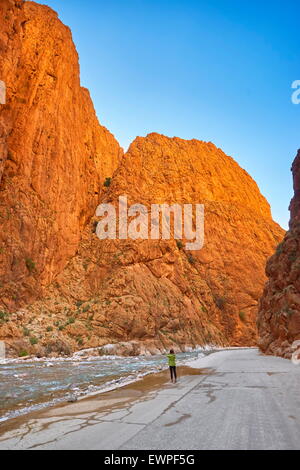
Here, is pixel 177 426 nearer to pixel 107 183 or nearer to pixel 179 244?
pixel 179 244

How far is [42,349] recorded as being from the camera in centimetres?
3412

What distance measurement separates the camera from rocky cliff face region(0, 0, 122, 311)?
1742 inches

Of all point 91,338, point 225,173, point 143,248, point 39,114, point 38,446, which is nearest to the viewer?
point 38,446

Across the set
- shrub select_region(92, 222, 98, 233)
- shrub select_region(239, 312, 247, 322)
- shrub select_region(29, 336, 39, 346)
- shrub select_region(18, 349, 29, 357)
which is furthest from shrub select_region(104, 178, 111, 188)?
shrub select_region(18, 349, 29, 357)

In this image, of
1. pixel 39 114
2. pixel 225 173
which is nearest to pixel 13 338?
Result: pixel 39 114

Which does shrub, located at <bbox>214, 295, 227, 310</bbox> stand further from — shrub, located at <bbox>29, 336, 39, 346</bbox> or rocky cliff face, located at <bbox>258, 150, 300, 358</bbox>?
shrub, located at <bbox>29, 336, 39, 346</bbox>

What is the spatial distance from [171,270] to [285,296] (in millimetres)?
35324

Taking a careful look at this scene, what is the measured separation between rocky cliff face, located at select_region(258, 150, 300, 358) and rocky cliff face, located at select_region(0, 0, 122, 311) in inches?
1119

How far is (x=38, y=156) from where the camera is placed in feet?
168

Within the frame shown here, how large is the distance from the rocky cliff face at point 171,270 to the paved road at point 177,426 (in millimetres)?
30423

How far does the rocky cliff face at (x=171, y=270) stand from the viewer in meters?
46.1

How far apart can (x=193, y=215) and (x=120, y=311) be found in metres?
42.6

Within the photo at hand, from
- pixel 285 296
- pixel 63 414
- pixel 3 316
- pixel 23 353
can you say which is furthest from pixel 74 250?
pixel 63 414

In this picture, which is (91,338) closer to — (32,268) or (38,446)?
(32,268)
